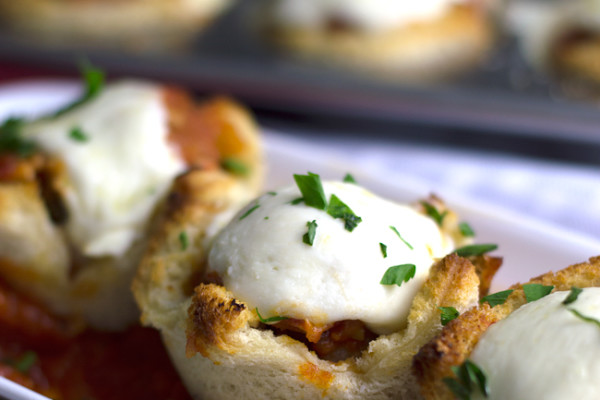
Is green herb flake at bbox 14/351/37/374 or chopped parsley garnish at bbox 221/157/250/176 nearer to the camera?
green herb flake at bbox 14/351/37/374

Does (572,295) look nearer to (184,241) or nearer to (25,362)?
(184,241)

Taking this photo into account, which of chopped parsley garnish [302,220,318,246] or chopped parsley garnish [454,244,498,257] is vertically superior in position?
chopped parsley garnish [302,220,318,246]

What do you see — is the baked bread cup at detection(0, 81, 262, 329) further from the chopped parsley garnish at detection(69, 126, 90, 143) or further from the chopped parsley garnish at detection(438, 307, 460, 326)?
the chopped parsley garnish at detection(438, 307, 460, 326)

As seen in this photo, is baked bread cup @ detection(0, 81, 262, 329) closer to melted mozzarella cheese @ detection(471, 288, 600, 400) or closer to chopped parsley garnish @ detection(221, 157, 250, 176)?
chopped parsley garnish @ detection(221, 157, 250, 176)

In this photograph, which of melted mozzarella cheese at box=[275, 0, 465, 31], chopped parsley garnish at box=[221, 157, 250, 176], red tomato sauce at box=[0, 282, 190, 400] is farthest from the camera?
melted mozzarella cheese at box=[275, 0, 465, 31]

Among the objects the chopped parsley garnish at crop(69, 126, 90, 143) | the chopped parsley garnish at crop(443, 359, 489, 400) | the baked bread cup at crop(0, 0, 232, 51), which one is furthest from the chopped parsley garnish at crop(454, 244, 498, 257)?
the baked bread cup at crop(0, 0, 232, 51)

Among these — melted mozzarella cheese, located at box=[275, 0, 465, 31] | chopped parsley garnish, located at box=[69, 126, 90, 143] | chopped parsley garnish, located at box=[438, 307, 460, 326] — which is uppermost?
melted mozzarella cheese, located at box=[275, 0, 465, 31]

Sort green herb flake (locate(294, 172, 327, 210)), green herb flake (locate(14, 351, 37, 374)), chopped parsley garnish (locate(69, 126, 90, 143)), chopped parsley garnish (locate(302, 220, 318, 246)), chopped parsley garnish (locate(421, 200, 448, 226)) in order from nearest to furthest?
1. chopped parsley garnish (locate(302, 220, 318, 246))
2. green herb flake (locate(294, 172, 327, 210))
3. chopped parsley garnish (locate(421, 200, 448, 226))
4. green herb flake (locate(14, 351, 37, 374))
5. chopped parsley garnish (locate(69, 126, 90, 143))

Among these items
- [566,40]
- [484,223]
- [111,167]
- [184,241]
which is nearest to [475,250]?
[484,223]
